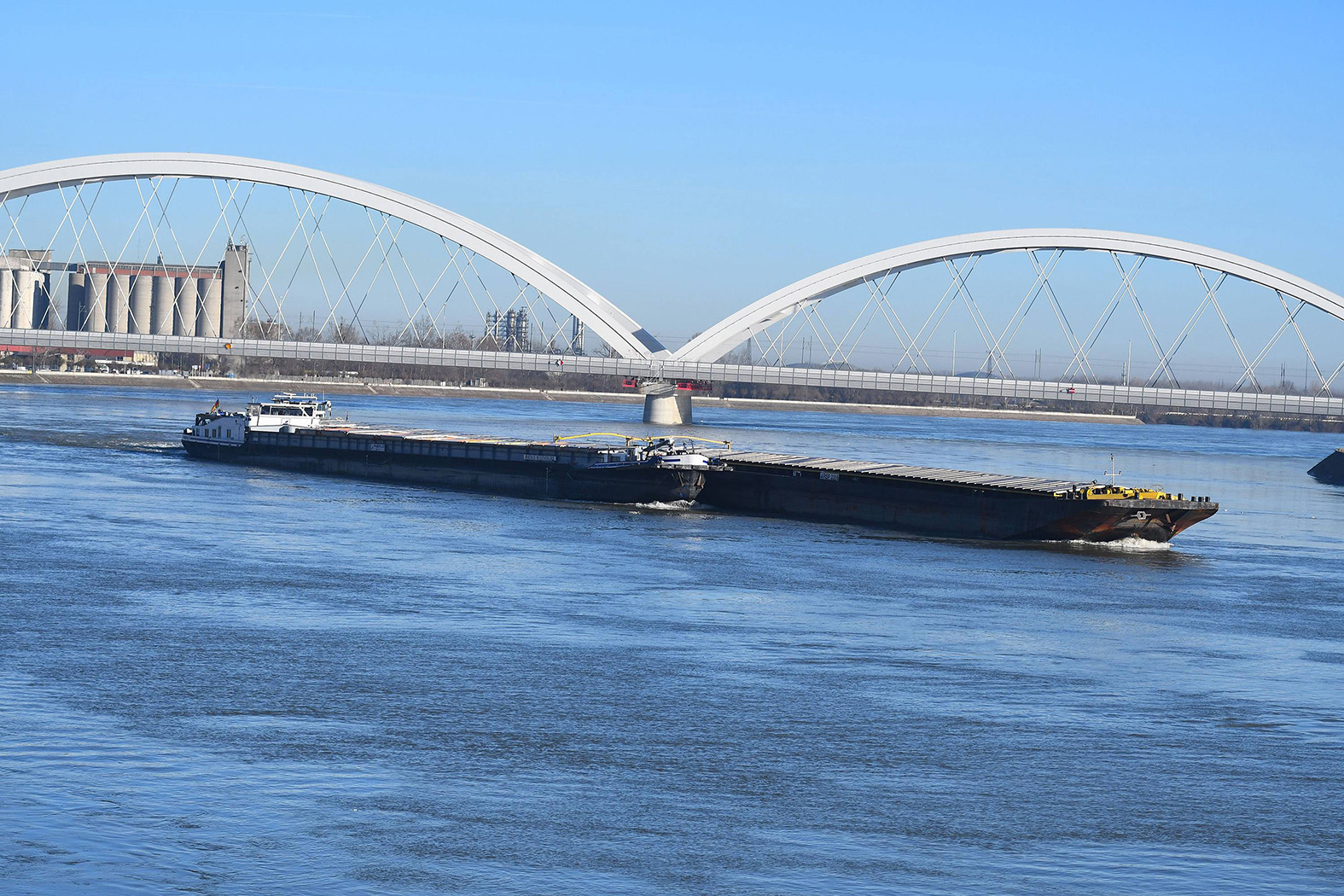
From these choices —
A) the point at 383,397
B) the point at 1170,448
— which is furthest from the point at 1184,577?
the point at 383,397

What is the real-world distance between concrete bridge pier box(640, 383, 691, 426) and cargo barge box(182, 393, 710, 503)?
47.6 metres

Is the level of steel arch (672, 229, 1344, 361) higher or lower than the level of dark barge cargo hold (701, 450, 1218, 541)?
higher

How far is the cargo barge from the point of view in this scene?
57.8m

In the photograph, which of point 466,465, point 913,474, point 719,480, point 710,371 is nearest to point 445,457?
point 466,465

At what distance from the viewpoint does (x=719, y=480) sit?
58.4m

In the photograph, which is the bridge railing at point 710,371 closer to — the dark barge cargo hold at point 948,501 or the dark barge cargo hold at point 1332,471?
the dark barge cargo hold at point 1332,471

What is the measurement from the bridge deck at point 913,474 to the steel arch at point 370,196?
2340 inches

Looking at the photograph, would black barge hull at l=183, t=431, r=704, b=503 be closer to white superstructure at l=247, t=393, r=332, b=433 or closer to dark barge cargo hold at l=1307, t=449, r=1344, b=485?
white superstructure at l=247, t=393, r=332, b=433

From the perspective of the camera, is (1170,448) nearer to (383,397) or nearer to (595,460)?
(595,460)

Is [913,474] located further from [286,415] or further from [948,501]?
[286,415]

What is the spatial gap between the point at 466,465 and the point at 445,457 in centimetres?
132

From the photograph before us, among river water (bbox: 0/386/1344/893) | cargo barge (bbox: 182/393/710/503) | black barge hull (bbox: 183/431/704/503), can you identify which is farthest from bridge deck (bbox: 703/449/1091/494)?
river water (bbox: 0/386/1344/893)

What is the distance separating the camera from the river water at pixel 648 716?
1547 centimetres

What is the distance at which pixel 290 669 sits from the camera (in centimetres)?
2386
